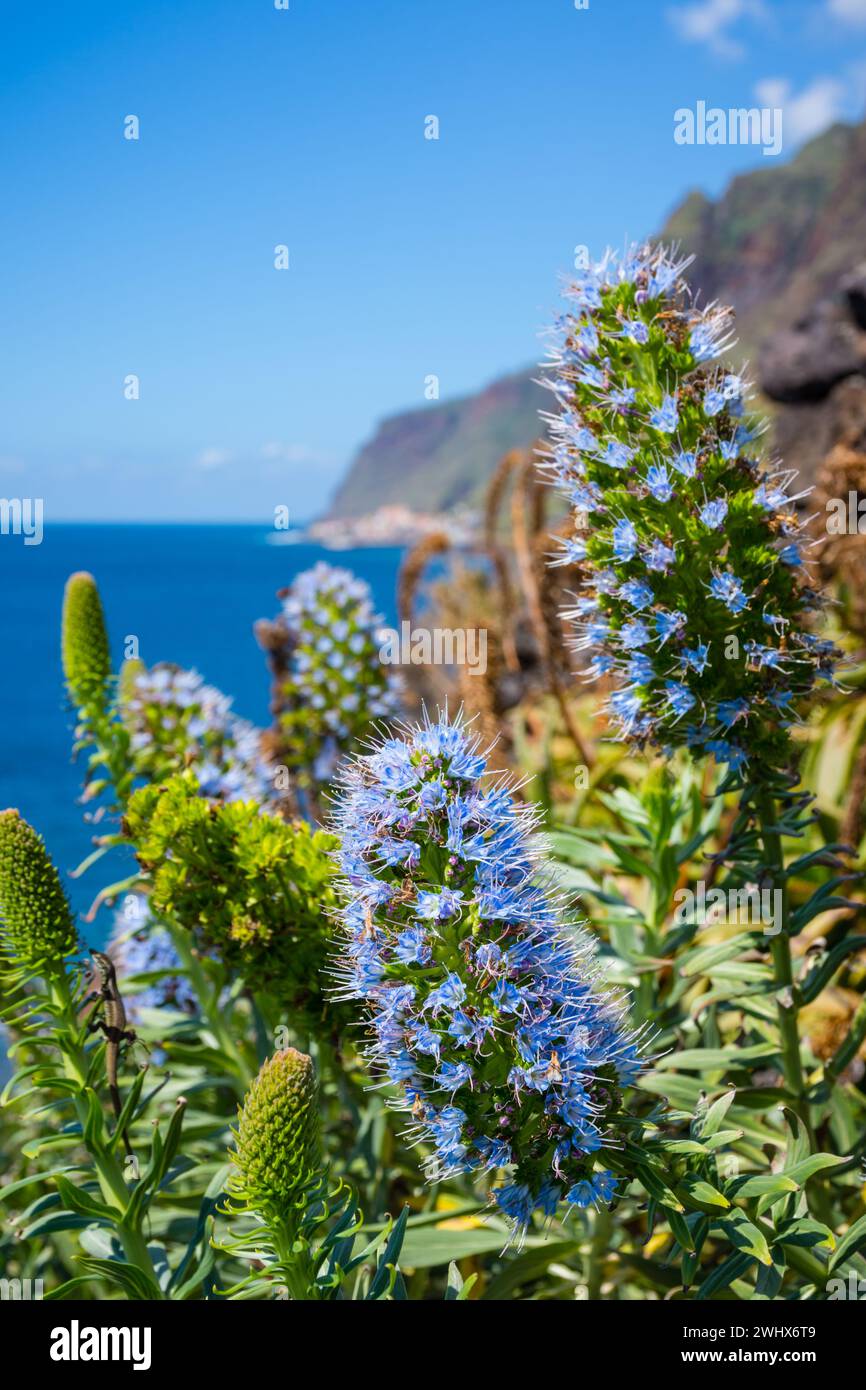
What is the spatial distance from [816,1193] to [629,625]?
147cm

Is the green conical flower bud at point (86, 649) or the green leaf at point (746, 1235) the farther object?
the green conical flower bud at point (86, 649)

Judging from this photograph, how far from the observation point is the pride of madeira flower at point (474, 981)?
1.66m

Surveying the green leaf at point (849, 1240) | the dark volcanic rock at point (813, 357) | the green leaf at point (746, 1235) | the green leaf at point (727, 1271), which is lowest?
the green leaf at point (727, 1271)

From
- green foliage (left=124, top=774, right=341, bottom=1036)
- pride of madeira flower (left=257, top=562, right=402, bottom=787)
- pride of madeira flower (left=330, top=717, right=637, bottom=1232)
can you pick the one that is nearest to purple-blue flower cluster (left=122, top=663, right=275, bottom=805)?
green foliage (left=124, top=774, right=341, bottom=1036)

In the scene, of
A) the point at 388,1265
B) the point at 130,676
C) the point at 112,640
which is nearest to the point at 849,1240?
the point at 388,1265

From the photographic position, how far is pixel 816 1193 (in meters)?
2.63

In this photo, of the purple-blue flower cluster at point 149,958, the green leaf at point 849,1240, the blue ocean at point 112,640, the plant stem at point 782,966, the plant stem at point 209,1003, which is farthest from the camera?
the blue ocean at point 112,640

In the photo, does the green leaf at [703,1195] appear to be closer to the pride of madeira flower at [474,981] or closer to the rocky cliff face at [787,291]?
the pride of madeira flower at [474,981]

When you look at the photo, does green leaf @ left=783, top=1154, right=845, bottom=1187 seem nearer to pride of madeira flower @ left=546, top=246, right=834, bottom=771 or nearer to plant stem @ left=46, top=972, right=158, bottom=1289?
pride of madeira flower @ left=546, top=246, right=834, bottom=771

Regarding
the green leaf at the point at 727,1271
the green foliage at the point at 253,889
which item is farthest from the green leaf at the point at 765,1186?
the green foliage at the point at 253,889

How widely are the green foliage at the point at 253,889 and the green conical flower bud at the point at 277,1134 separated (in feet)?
1.61

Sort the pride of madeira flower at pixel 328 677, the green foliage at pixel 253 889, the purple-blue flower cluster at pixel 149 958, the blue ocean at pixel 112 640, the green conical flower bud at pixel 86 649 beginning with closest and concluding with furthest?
the green foliage at pixel 253 889, the green conical flower bud at pixel 86 649, the purple-blue flower cluster at pixel 149 958, the blue ocean at pixel 112 640, the pride of madeira flower at pixel 328 677

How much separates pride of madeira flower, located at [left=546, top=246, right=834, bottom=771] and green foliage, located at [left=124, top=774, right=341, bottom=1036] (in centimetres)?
82
